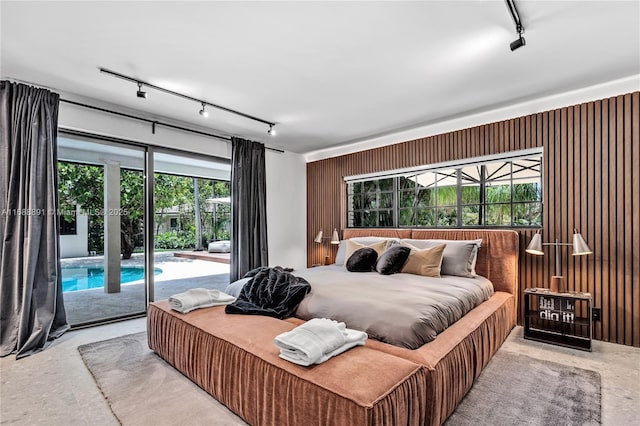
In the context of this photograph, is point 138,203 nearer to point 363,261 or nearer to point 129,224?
point 129,224

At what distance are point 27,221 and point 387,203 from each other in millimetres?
4291

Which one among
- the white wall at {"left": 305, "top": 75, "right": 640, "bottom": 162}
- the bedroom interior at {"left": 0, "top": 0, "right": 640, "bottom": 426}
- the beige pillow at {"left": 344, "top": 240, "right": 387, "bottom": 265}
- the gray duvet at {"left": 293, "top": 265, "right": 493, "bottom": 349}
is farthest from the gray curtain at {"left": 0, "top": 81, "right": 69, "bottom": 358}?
the white wall at {"left": 305, "top": 75, "right": 640, "bottom": 162}

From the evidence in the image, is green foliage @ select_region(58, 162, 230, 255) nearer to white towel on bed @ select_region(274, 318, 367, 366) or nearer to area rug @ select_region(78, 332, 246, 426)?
area rug @ select_region(78, 332, 246, 426)

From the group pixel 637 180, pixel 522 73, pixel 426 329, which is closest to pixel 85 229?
pixel 426 329

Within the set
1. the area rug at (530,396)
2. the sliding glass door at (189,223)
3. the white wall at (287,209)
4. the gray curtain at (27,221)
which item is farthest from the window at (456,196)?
the gray curtain at (27,221)

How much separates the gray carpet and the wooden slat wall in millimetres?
1048

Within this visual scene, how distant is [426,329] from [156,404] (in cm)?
174

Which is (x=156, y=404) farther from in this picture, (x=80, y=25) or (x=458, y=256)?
(x=458, y=256)

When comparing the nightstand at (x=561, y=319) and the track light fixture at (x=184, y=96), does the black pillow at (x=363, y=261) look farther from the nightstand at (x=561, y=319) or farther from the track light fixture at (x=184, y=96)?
the track light fixture at (x=184, y=96)

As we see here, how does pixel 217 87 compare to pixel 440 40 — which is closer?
pixel 440 40

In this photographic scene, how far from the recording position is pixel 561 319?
297cm

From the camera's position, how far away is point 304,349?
1559 mm

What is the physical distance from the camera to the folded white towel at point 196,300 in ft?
8.22

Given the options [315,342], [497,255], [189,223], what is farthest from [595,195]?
[189,223]
